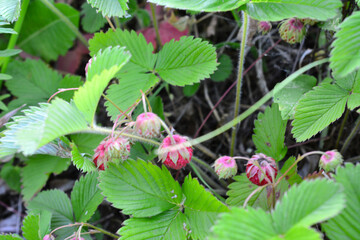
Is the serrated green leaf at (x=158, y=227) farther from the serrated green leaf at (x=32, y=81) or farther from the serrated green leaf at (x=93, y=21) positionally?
the serrated green leaf at (x=93, y=21)

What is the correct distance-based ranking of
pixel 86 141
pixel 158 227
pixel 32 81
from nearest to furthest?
1. pixel 158 227
2. pixel 86 141
3. pixel 32 81

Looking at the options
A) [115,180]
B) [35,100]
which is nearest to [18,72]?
[35,100]

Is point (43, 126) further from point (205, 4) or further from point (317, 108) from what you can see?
point (317, 108)

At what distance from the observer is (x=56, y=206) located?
4.62ft

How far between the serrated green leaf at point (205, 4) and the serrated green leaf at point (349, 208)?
551 millimetres

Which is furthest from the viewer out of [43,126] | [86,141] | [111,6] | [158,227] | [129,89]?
[86,141]

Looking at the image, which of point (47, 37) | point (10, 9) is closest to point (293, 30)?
point (10, 9)

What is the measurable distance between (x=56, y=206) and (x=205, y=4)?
96 centimetres

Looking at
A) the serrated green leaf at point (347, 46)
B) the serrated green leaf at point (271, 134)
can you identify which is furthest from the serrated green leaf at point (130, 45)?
the serrated green leaf at point (347, 46)

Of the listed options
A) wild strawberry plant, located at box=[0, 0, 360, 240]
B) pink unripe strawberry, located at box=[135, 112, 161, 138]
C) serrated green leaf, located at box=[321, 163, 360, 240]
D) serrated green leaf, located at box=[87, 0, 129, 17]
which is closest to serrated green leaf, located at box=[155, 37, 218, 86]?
wild strawberry plant, located at box=[0, 0, 360, 240]

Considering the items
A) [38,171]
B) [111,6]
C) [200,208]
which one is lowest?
[38,171]

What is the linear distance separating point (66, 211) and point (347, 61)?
1.12m

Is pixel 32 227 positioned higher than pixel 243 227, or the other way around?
pixel 243 227

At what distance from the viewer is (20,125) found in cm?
99
